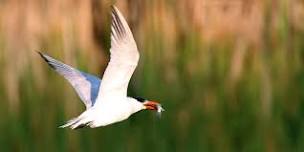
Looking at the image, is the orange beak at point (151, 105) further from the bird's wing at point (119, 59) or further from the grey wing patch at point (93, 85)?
the grey wing patch at point (93, 85)

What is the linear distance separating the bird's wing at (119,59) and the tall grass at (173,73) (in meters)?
1.12

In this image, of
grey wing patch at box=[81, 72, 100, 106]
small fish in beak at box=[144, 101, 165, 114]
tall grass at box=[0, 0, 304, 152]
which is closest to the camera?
small fish in beak at box=[144, 101, 165, 114]

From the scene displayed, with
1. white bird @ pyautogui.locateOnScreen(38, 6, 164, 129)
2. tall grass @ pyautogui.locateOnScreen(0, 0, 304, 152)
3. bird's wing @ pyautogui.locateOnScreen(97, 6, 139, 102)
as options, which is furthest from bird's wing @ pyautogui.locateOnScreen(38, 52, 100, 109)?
tall grass @ pyautogui.locateOnScreen(0, 0, 304, 152)

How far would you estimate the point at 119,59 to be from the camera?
5.29 m

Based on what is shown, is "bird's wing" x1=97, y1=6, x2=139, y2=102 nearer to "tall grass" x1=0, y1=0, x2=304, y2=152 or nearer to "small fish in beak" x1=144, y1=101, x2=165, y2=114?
"small fish in beak" x1=144, y1=101, x2=165, y2=114

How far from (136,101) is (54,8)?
1.69m

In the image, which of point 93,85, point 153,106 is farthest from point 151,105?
point 93,85

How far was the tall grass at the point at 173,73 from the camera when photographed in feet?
21.8

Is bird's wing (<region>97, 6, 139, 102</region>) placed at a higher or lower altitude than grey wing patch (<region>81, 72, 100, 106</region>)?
higher

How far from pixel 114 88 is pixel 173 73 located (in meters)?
1.56

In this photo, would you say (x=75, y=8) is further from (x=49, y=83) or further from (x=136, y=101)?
(x=136, y=101)

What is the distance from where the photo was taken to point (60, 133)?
674 cm

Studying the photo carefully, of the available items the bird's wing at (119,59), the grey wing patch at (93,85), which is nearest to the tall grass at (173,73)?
the grey wing patch at (93,85)

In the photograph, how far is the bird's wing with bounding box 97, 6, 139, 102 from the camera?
5102mm
